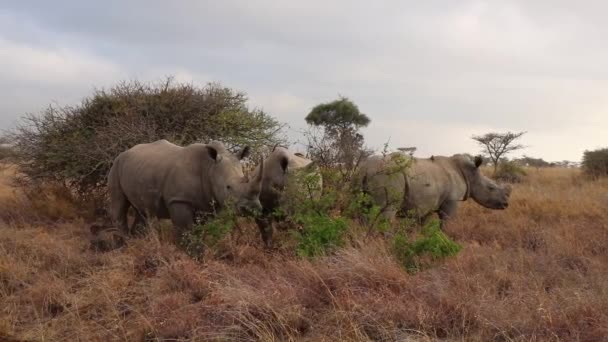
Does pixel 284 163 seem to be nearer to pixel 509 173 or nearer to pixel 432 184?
pixel 432 184

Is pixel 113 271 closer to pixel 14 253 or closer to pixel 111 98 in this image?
pixel 14 253

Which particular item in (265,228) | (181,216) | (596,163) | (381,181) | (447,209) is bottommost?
(265,228)

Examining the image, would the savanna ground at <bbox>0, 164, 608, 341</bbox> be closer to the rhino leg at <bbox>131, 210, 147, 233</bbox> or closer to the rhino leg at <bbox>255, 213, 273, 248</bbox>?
the rhino leg at <bbox>255, 213, 273, 248</bbox>

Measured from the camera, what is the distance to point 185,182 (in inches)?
286

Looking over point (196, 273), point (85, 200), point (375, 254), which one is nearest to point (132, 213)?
point (85, 200)

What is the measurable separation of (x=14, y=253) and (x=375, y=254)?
4128mm

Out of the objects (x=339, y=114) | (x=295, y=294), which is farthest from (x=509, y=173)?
(x=295, y=294)

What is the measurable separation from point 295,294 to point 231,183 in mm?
2374

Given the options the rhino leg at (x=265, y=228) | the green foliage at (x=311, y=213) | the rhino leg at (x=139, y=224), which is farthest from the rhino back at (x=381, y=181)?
the rhino leg at (x=139, y=224)

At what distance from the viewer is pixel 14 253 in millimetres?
6703

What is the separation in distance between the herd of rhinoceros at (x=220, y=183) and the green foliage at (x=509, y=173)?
12377mm

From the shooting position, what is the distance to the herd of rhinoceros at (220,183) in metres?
7.06

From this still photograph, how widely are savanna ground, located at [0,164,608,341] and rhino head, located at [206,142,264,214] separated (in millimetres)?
546

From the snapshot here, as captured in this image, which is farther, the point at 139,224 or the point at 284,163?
the point at 139,224
